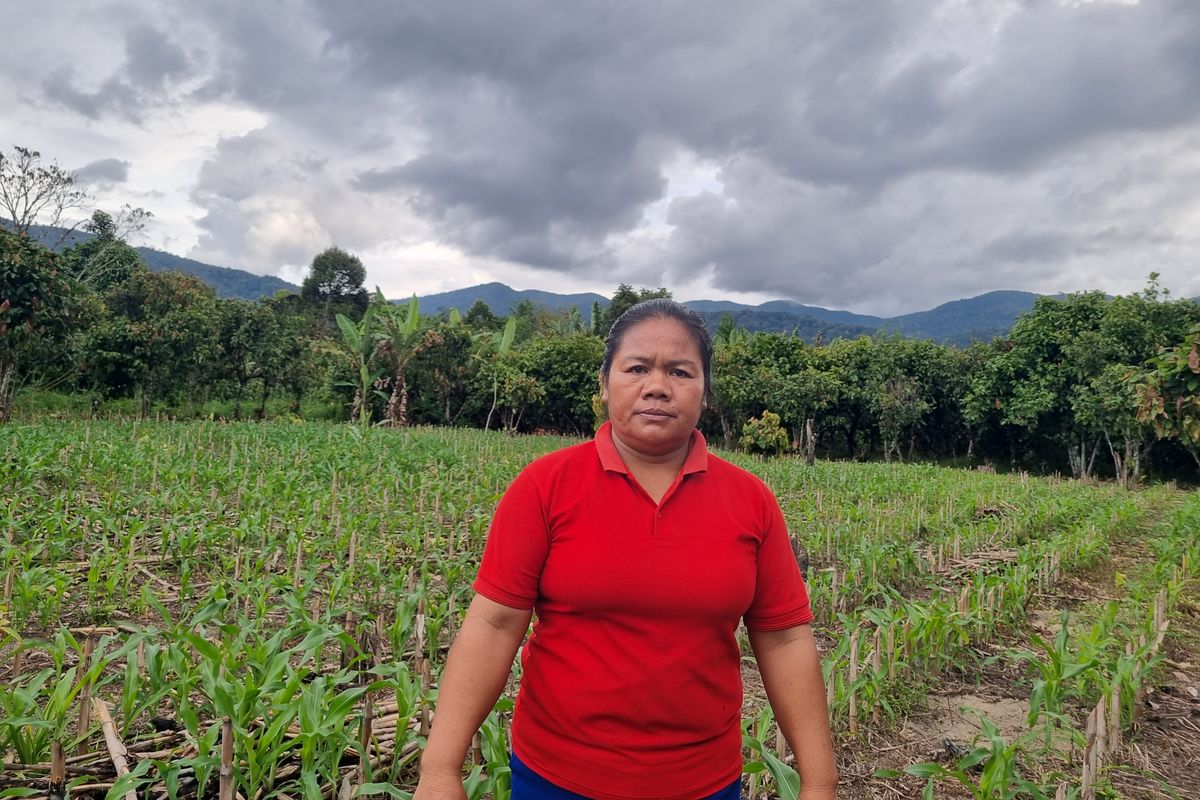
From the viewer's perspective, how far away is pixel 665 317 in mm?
1542

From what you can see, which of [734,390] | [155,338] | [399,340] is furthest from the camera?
[734,390]

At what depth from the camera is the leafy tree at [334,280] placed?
4084 cm

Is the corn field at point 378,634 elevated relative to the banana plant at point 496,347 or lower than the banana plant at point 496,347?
lower

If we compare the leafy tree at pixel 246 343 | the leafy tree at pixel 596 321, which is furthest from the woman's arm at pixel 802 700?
the leafy tree at pixel 596 321

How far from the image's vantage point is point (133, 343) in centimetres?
1838

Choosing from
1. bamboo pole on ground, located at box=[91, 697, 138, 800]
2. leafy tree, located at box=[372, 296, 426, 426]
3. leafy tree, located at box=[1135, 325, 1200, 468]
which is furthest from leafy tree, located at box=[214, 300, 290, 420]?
leafy tree, located at box=[1135, 325, 1200, 468]

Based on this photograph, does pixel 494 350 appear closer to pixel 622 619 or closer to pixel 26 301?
pixel 26 301

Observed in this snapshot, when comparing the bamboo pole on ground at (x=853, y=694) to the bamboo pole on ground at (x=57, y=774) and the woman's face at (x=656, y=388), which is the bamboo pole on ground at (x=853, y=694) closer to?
the woman's face at (x=656, y=388)

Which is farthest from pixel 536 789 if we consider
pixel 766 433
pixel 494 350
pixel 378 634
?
pixel 494 350

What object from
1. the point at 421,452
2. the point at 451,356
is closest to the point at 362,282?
the point at 451,356

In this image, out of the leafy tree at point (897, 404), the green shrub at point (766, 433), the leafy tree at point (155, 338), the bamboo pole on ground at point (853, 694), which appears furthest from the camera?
the leafy tree at point (897, 404)

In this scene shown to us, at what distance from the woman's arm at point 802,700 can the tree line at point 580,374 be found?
16574 millimetres

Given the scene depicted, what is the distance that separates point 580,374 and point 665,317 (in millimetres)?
23752

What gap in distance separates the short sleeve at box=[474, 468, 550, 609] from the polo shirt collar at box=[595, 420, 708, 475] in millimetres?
171
